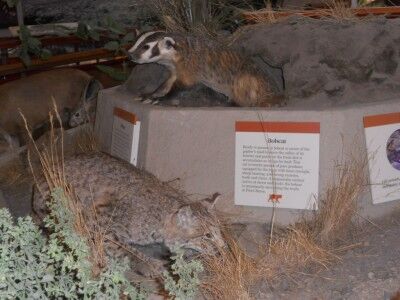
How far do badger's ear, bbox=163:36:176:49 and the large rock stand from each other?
100 cm

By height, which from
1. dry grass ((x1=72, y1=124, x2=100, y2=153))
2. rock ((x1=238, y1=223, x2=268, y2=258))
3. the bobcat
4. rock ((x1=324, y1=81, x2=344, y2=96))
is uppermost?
rock ((x1=324, y1=81, x2=344, y2=96))

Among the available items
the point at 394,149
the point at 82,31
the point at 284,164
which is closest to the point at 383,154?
the point at 394,149

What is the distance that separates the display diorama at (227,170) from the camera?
374 centimetres

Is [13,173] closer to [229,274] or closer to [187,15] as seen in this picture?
[187,15]

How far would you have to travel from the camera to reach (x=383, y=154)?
4938mm

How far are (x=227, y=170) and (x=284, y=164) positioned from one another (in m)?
0.45

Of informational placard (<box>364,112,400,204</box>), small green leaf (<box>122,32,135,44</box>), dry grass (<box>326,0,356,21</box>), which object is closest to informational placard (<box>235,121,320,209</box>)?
informational placard (<box>364,112,400,204</box>)

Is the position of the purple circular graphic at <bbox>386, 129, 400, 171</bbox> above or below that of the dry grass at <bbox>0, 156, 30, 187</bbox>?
above

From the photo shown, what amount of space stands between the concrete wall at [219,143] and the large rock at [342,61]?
0.52 meters

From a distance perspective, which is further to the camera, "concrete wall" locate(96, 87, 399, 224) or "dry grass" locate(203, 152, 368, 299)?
"concrete wall" locate(96, 87, 399, 224)

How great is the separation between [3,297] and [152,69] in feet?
12.3

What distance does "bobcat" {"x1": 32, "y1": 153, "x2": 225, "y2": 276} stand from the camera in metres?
3.89

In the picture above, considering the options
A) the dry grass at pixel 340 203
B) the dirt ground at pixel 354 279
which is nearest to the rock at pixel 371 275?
the dirt ground at pixel 354 279

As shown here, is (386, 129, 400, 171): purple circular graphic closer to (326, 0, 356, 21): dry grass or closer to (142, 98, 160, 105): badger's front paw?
(326, 0, 356, 21): dry grass
